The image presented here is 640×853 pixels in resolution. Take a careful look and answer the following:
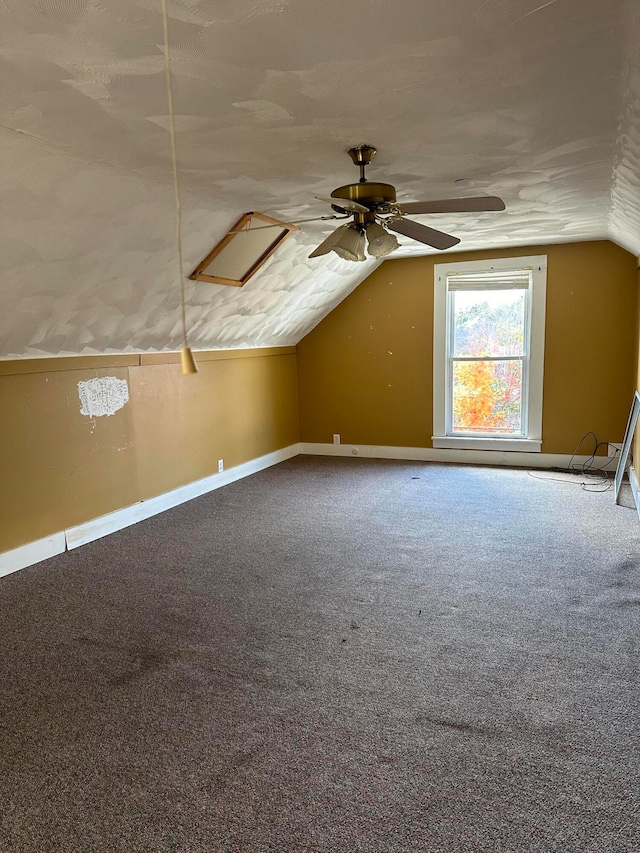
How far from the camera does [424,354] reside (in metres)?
6.21

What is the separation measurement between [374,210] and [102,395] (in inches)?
95.3

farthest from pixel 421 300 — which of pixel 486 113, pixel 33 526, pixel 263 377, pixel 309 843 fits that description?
pixel 309 843

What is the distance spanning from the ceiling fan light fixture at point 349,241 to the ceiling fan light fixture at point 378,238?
0.05 meters

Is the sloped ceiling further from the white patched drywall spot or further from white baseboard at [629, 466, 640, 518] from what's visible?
white baseboard at [629, 466, 640, 518]

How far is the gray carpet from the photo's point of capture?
1725mm

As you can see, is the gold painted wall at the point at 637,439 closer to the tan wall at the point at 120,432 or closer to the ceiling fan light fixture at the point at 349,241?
the ceiling fan light fixture at the point at 349,241

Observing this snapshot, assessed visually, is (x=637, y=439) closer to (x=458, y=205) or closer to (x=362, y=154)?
(x=458, y=205)

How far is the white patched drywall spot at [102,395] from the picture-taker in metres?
4.11

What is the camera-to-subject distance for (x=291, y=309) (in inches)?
226

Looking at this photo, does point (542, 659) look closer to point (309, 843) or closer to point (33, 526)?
point (309, 843)

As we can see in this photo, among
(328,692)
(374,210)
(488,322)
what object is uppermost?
(374,210)

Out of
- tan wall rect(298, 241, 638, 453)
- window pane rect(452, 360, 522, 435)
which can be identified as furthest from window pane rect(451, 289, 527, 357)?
tan wall rect(298, 241, 638, 453)

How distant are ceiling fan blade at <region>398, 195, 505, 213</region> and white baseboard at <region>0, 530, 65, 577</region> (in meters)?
2.95

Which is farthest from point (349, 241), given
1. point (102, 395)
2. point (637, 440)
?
point (637, 440)
